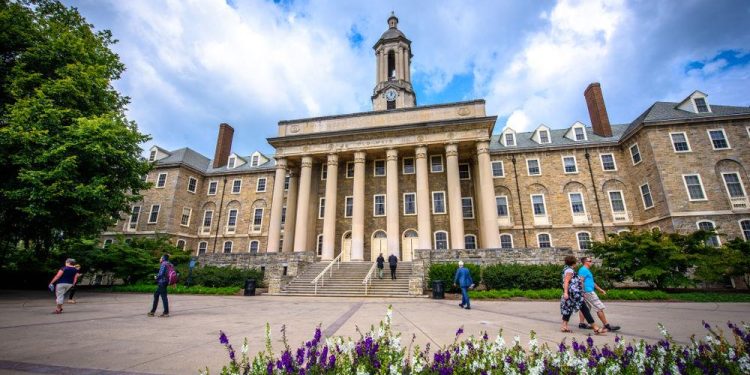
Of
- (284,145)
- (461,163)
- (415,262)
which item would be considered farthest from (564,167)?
(284,145)

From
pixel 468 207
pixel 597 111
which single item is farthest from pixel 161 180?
pixel 597 111

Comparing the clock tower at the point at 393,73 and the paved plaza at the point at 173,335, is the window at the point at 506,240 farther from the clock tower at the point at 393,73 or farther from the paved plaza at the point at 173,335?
the paved plaza at the point at 173,335

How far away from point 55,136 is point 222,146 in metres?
26.5

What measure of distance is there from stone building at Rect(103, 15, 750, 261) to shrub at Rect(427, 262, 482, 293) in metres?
4.18

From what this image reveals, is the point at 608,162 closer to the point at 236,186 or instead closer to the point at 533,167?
the point at 533,167

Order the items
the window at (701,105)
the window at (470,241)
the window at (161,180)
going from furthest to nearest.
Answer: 1. the window at (161,180)
2. the window at (470,241)
3. the window at (701,105)

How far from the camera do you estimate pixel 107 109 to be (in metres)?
17.1

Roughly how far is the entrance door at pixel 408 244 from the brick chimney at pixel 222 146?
26.2 metres

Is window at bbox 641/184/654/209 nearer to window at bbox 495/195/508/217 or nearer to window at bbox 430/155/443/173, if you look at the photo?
Answer: window at bbox 495/195/508/217

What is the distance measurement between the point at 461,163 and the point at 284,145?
53.9ft

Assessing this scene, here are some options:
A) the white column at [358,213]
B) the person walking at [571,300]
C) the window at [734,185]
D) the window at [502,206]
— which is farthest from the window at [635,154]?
the person walking at [571,300]

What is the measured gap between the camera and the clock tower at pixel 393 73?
3272 cm

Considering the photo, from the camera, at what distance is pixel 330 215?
2442cm

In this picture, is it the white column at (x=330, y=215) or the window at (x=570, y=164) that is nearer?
the white column at (x=330, y=215)
